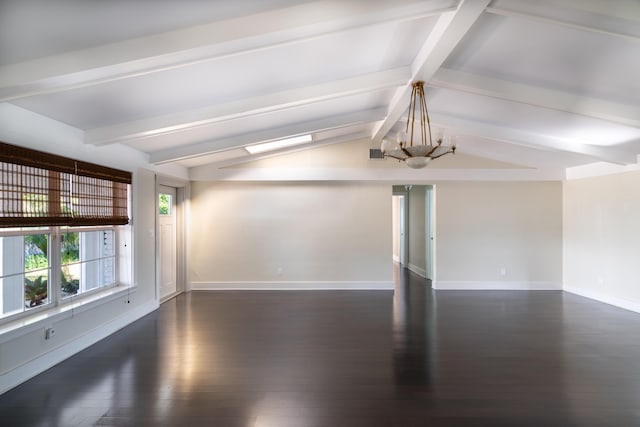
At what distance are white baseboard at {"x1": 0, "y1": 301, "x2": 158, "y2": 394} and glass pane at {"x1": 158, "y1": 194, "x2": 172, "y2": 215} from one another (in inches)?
74.1

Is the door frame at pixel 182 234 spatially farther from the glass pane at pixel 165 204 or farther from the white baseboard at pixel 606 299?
the white baseboard at pixel 606 299

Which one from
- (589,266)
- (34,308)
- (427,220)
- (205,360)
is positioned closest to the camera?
(34,308)

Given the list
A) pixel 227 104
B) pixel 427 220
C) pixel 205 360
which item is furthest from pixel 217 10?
pixel 427 220

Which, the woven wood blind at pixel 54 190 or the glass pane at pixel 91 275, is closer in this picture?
the woven wood blind at pixel 54 190

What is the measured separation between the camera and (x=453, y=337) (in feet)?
12.8

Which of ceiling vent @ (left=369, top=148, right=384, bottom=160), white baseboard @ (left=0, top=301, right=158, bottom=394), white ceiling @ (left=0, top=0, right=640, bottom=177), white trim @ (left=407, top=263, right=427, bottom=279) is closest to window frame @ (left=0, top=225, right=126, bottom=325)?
white baseboard @ (left=0, top=301, right=158, bottom=394)

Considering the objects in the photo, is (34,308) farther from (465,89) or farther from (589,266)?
(589,266)

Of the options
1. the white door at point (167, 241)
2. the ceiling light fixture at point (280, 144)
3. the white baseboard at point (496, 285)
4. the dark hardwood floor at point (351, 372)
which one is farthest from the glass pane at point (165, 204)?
the white baseboard at point (496, 285)

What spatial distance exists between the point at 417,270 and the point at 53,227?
287 inches

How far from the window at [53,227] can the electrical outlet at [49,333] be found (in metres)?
0.25

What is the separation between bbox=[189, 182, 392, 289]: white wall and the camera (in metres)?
6.50

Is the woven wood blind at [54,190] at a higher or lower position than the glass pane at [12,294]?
higher

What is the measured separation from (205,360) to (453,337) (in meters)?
2.83

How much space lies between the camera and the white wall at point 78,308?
276 centimetres
